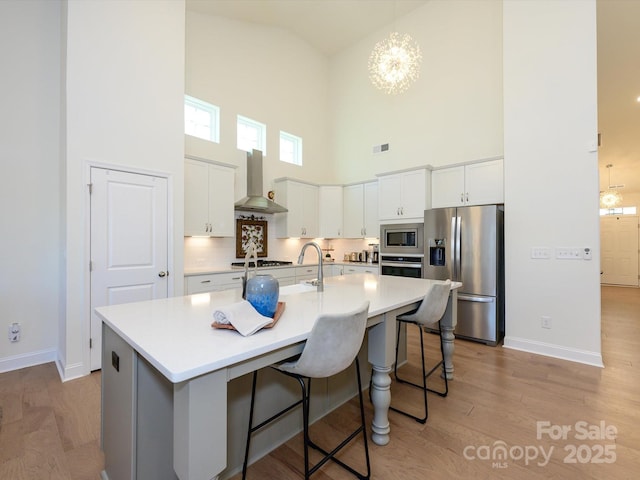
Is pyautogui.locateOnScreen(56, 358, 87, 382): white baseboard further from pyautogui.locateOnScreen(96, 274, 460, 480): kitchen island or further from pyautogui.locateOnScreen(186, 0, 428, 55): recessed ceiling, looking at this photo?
pyautogui.locateOnScreen(186, 0, 428, 55): recessed ceiling

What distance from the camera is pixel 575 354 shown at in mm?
3152

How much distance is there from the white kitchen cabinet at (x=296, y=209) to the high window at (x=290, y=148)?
0.68 meters

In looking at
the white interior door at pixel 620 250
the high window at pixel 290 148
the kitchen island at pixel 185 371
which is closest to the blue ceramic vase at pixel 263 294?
the kitchen island at pixel 185 371

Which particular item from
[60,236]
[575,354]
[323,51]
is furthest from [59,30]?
[575,354]

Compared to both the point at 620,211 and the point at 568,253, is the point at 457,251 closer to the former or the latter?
the point at 568,253

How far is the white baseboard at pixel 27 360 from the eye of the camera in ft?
9.49

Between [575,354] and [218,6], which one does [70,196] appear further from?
[575,354]

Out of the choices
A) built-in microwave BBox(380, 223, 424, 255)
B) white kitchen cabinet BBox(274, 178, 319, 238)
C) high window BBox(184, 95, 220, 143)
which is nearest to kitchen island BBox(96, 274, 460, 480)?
built-in microwave BBox(380, 223, 424, 255)

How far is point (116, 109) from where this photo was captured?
9.77ft

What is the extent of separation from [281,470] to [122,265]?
251 cm

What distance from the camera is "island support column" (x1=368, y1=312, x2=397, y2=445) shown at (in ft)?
5.93

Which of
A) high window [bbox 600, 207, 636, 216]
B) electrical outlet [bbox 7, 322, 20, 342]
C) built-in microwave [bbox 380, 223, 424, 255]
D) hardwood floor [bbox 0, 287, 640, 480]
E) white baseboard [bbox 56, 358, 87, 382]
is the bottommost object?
hardwood floor [bbox 0, 287, 640, 480]

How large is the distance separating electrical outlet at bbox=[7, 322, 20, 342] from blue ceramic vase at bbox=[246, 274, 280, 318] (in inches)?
124

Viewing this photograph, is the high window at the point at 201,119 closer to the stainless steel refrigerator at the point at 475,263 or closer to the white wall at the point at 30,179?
the white wall at the point at 30,179
